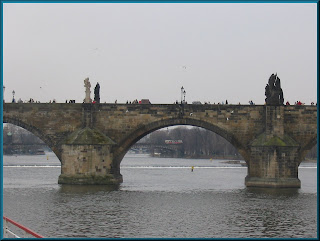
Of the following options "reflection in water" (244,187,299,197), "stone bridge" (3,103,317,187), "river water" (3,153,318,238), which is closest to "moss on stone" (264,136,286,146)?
"stone bridge" (3,103,317,187)

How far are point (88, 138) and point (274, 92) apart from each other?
1478 centimetres

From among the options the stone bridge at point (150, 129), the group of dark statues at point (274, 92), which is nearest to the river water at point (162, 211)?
the stone bridge at point (150, 129)

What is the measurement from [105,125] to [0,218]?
3258 cm

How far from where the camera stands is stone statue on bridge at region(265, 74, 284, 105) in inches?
1792

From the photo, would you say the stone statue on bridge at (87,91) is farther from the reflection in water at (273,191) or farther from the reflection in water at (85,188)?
the reflection in water at (273,191)

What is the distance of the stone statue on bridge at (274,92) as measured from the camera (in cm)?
4552

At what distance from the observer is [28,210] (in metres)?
31.1

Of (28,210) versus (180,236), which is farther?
(28,210)

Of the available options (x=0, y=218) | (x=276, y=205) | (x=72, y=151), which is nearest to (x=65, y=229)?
(x=0, y=218)

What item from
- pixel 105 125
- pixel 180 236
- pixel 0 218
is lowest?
pixel 180 236

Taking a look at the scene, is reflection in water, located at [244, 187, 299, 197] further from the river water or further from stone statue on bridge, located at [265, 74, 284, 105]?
stone statue on bridge, located at [265, 74, 284, 105]

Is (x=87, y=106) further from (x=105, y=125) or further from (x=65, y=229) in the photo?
(x=65, y=229)

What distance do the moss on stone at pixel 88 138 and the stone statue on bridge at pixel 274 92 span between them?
1269cm

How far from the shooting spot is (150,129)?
152 ft
